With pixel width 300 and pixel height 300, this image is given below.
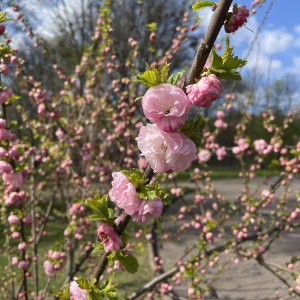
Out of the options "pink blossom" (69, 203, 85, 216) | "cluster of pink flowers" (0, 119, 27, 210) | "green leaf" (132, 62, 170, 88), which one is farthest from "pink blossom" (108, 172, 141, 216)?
"pink blossom" (69, 203, 85, 216)

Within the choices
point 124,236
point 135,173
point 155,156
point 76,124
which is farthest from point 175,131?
point 76,124

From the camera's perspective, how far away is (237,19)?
87 centimetres

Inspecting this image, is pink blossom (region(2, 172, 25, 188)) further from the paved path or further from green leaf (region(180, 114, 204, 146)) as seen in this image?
the paved path

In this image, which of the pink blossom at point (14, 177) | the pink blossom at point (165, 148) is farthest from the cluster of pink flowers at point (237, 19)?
the pink blossom at point (14, 177)

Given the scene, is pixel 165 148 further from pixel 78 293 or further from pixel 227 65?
pixel 78 293

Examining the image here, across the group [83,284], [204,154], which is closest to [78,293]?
[83,284]

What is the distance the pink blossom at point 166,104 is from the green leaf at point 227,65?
100mm

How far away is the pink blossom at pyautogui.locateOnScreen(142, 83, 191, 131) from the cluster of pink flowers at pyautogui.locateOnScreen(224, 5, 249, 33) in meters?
0.19

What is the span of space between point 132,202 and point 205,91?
0.33m

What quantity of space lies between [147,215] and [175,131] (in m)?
0.22

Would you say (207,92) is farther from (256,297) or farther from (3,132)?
(256,297)

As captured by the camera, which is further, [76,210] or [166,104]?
[76,210]

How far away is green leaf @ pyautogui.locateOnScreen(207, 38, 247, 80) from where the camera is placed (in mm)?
869

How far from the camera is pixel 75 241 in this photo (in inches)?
146
